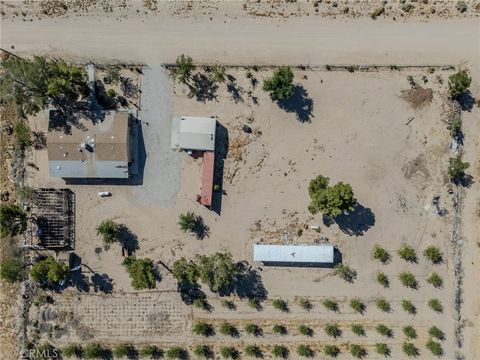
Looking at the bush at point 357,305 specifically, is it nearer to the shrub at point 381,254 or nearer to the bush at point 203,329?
the shrub at point 381,254

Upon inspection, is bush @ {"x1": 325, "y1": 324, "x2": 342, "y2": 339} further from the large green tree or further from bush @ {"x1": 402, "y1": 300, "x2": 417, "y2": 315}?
the large green tree

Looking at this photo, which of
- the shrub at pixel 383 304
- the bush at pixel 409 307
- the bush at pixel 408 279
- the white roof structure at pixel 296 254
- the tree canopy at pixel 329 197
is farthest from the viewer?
the shrub at pixel 383 304

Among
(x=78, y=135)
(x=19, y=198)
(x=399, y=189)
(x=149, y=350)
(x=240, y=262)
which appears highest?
(x=78, y=135)

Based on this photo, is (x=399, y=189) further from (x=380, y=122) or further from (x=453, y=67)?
(x=453, y=67)

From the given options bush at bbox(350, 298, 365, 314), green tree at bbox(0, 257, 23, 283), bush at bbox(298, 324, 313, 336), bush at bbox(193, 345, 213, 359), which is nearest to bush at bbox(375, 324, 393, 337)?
bush at bbox(350, 298, 365, 314)

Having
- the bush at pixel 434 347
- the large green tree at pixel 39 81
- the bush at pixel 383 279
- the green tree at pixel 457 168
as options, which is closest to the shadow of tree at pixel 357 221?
the bush at pixel 383 279

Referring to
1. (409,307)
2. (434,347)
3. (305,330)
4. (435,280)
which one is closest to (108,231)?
(305,330)

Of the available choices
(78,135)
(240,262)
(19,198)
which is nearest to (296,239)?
(240,262)
